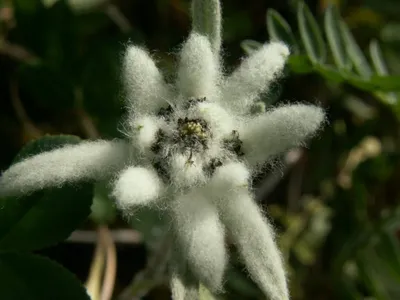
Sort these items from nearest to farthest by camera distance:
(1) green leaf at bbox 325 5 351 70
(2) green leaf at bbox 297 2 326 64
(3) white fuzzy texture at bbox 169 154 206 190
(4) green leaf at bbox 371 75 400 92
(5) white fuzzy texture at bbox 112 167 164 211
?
(5) white fuzzy texture at bbox 112 167 164 211
(3) white fuzzy texture at bbox 169 154 206 190
(4) green leaf at bbox 371 75 400 92
(2) green leaf at bbox 297 2 326 64
(1) green leaf at bbox 325 5 351 70

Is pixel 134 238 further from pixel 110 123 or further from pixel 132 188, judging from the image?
pixel 132 188

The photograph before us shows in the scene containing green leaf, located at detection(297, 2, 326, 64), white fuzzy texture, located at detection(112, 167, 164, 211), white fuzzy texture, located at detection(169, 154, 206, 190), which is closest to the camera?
white fuzzy texture, located at detection(112, 167, 164, 211)

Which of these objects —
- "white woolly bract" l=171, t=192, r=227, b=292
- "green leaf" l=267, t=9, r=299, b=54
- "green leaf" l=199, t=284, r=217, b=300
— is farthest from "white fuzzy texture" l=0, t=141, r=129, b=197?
"green leaf" l=267, t=9, r=299, b=54

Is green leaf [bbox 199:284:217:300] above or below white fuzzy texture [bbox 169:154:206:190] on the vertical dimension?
below

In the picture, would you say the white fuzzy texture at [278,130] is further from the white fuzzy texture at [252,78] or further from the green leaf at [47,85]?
the green leaf at [47,85]

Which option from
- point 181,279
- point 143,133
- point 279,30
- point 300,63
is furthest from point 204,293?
point 279,30

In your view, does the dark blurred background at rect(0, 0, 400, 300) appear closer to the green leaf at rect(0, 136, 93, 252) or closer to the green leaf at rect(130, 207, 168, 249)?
the green leaf at rect(130, 207, 168, 249)

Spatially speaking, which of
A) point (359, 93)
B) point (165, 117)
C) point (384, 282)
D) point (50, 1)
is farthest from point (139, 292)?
point (359, 93)
